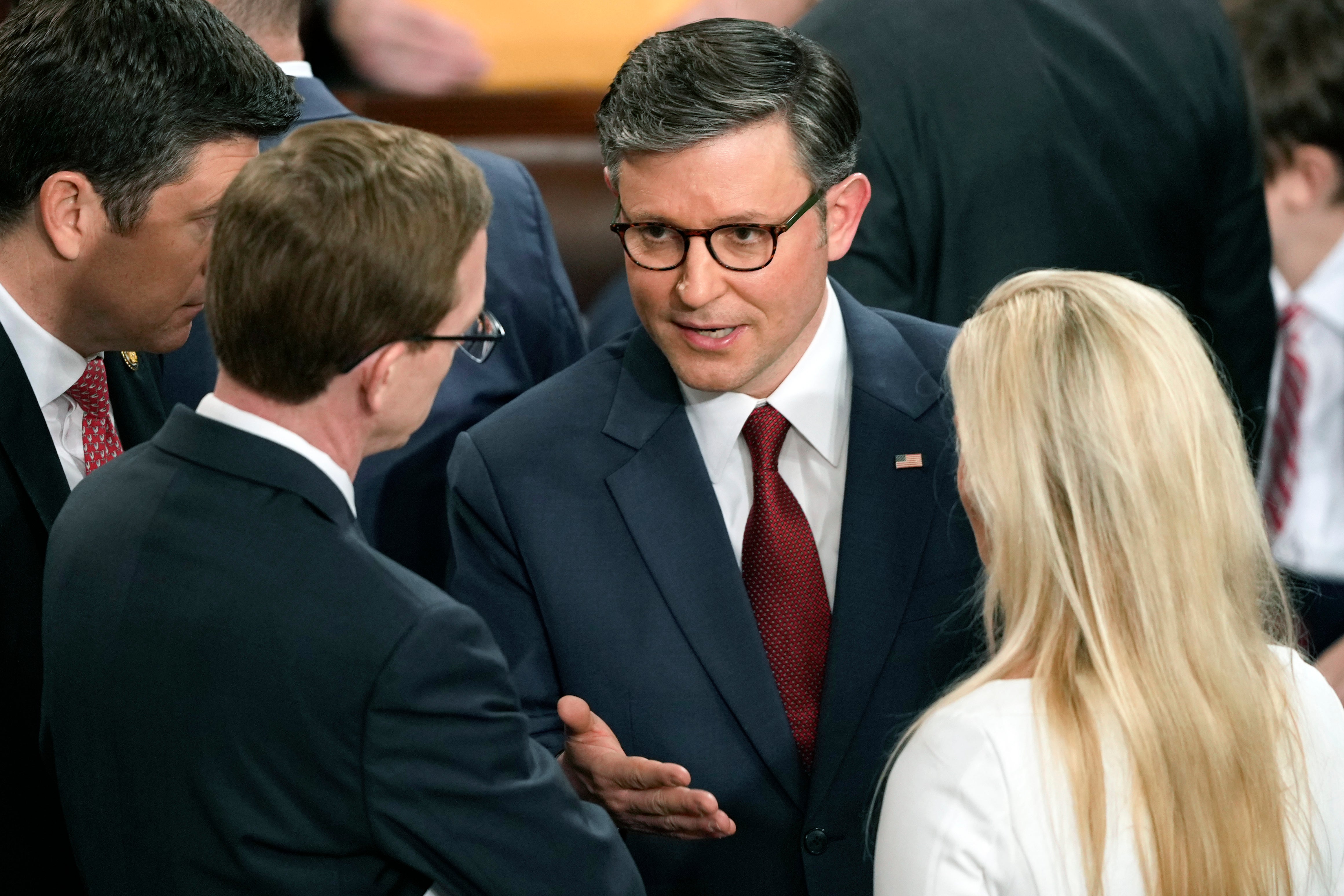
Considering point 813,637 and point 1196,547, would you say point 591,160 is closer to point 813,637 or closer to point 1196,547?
point 813,637

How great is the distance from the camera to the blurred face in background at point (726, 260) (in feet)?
6.19

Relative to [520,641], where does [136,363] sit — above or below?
above

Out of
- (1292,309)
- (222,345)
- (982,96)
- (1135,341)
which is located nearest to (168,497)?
(222,345)

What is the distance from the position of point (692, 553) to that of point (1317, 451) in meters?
1.47

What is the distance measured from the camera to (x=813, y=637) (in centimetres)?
197

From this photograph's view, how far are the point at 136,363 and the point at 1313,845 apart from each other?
1.69 meters

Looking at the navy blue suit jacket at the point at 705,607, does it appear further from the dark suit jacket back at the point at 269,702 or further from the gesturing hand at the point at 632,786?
the dark suit jacket back at the point at 269,702

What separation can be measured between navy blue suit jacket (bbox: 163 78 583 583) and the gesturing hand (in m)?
0.69

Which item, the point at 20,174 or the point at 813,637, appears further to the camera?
the point at 813,637

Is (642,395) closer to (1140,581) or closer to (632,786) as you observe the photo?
(632,786)

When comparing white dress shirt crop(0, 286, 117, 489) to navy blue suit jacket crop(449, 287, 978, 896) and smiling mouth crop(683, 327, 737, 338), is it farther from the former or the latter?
smiling mouth crop(683, 327, 737, 338)

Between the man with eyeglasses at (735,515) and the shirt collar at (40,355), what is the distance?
1.70 feet

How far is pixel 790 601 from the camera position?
1972mm

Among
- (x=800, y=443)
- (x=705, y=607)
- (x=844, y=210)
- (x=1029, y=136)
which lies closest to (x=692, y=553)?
(x=705, y=607)
